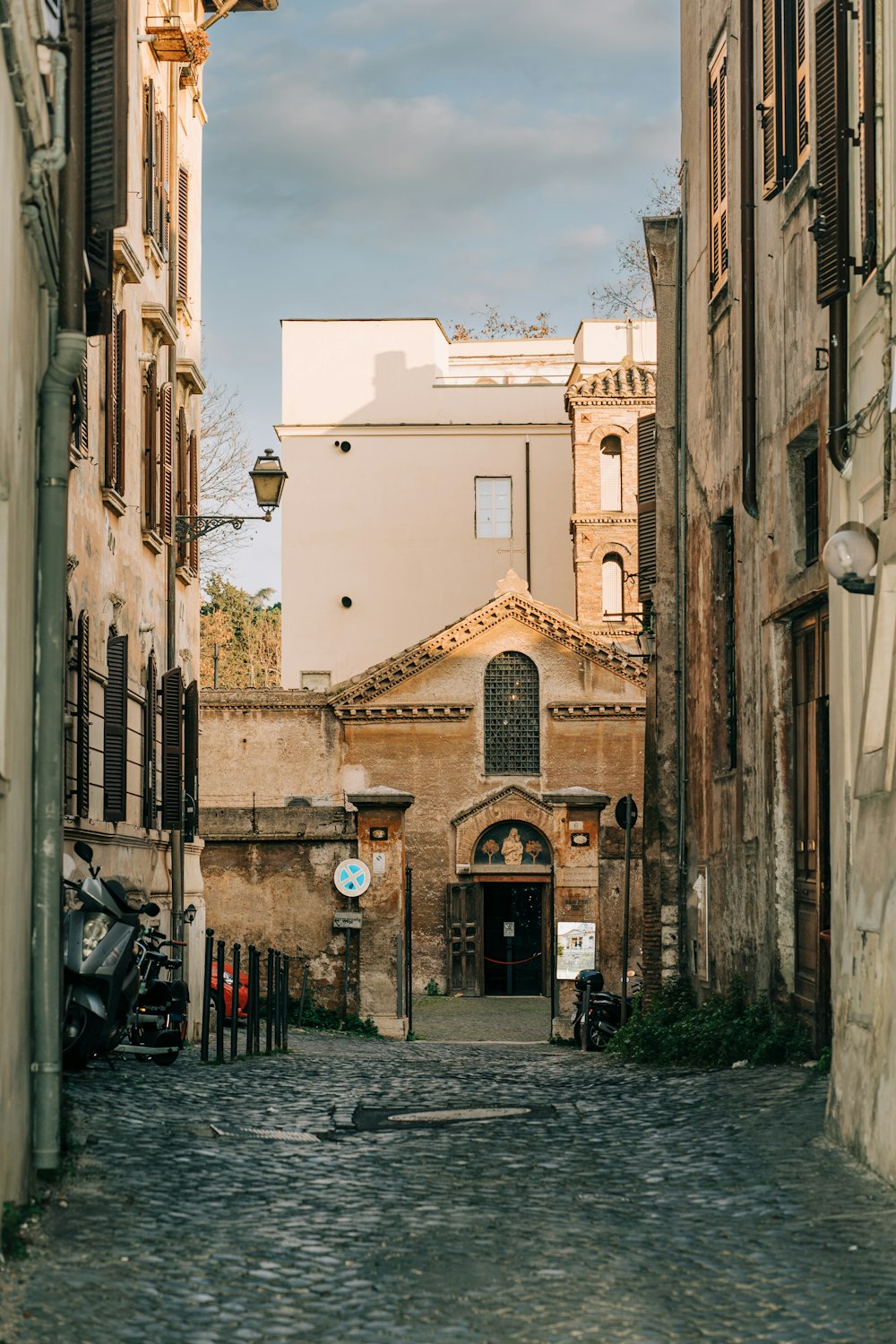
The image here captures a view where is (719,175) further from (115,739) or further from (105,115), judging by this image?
(105,115)

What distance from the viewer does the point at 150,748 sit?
19.0m

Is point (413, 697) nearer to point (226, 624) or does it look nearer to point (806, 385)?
point (226, 624)

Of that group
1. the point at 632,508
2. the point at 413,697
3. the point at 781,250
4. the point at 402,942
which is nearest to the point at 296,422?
the point at 632,508

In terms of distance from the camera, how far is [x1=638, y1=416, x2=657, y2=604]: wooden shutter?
1894 cm

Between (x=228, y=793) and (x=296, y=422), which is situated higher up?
(x=296, y=422)

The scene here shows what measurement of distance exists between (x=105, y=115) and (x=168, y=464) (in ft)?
35.7

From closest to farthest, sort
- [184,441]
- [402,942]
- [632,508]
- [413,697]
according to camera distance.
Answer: [184,441] → [402,942] → [413,697] → [632,508]

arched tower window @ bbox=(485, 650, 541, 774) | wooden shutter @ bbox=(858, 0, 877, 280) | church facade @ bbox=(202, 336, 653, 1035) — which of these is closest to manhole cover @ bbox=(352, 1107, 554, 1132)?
wooden shutter @ bbox=(858, 0, 877, 280)

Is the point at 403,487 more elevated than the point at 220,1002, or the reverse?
the point at 403,487

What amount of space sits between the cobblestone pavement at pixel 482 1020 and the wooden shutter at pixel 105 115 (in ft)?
55.3

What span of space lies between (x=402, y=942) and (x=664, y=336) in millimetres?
10783

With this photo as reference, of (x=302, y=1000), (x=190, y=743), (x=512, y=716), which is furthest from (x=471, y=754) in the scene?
(x=190, y=743)

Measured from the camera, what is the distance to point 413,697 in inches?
1661

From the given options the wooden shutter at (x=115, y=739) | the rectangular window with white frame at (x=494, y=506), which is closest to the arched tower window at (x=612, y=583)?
the rectangular window with white frame at (x=494, y=506)
